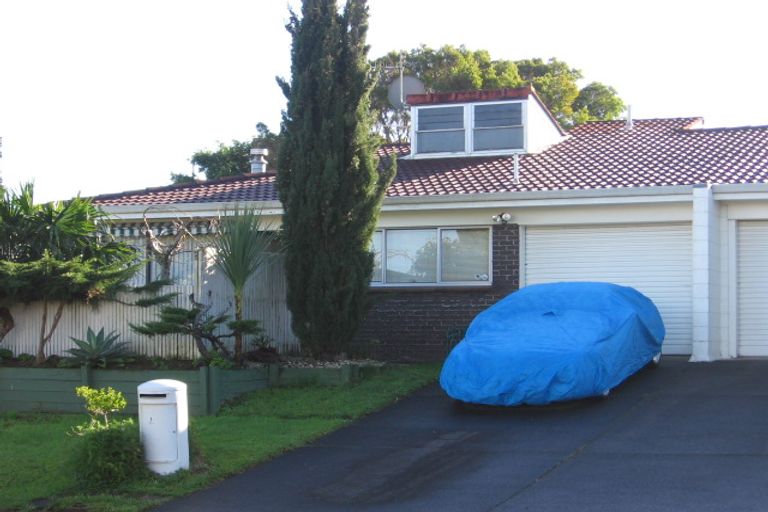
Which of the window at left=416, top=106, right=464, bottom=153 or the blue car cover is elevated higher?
the window at left=416, top=106, right=464, bottom=153

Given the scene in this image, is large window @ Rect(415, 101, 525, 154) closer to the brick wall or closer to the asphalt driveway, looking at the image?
the brick wall

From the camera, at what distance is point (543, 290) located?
568 inches

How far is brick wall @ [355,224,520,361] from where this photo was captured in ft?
56.1

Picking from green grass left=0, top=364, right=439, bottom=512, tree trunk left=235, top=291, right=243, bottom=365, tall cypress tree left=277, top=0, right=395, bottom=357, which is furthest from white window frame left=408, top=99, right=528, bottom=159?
tree trunk left=235, top=291, right=243, bottom=365

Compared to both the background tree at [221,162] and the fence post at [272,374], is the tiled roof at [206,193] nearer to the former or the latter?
the fence post at [272,374]

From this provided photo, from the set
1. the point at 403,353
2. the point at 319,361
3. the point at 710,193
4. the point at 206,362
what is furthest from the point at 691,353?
the point at 206,362

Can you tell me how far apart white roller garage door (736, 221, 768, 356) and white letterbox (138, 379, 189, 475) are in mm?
10204

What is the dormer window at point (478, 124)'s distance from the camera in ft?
65.9

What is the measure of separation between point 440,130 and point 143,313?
8320mm

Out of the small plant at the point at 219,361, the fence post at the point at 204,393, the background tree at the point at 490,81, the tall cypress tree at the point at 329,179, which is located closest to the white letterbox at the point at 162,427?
the fence post at the point at 204,393

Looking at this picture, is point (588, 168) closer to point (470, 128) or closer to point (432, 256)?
point (470, 128)

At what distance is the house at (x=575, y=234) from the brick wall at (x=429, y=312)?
23 mm

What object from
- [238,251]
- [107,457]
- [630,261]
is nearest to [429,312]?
[630,261]

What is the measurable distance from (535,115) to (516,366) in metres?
9.35
